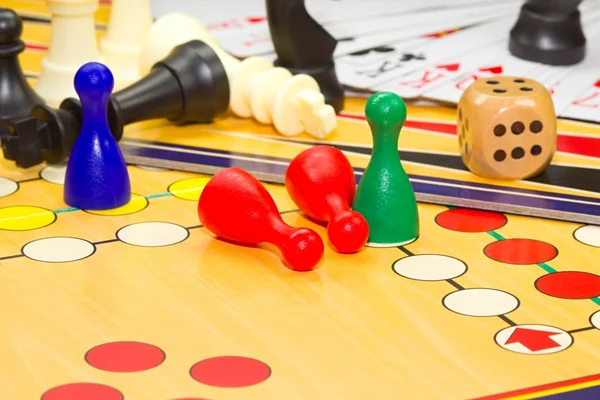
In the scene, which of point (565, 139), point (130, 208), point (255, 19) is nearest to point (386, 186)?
point (130, 208)

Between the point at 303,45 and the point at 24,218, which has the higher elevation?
the point at 303,45

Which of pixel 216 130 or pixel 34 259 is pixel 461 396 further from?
pixel 216 130

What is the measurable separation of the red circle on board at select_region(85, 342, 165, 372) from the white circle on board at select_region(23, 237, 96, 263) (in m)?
0.17

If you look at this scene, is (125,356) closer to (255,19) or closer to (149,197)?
(149,197)

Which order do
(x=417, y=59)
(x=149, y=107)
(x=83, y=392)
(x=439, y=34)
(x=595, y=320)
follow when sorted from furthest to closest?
(x=439, y=34), (x=417, y=59), (x=149, y=107), (x=595, y=320), (x=83, y=392)

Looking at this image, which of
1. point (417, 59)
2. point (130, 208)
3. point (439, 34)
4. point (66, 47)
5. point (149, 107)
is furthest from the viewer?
point (439, 34)

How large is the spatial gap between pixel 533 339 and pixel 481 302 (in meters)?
0.07

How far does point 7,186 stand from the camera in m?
1.13

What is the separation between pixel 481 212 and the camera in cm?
107

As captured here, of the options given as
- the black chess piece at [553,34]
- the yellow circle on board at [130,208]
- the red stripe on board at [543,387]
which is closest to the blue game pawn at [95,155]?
the yellow circle on board at [130,208]

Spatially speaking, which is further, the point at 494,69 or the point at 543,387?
the point at 494,69

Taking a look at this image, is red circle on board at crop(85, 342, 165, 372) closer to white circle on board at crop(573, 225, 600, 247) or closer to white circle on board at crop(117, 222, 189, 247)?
white circle on board at crop(117, 222, 189, 247)

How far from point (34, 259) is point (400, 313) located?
12.9 inches

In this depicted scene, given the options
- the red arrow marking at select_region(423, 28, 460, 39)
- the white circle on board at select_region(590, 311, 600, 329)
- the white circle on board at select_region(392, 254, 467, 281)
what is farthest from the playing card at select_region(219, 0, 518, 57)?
the white circle on board at select_region(590, 311, 600, 329)
